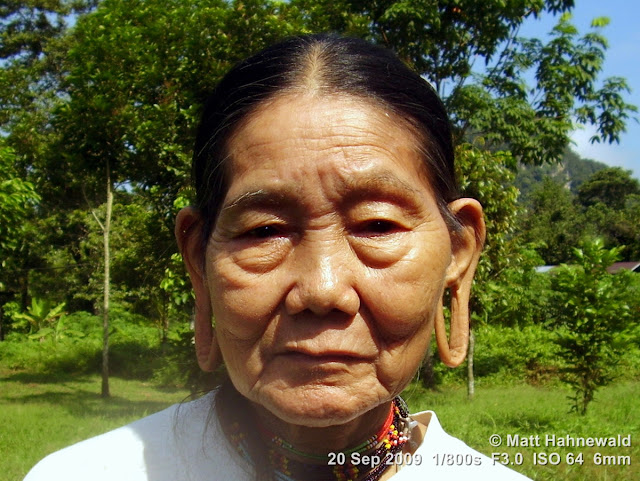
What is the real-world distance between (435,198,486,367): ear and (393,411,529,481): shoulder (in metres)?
0.21

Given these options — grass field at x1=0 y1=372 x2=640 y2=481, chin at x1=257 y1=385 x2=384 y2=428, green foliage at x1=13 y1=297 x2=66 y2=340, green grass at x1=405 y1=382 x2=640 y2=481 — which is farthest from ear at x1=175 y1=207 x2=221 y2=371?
green foliage at x1=13 y1=297 x2=66 y2=340

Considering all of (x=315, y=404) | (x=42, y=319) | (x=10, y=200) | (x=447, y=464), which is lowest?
(x=447, y=464)

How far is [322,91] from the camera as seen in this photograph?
50.2 inches

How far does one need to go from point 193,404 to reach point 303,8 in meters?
7.18

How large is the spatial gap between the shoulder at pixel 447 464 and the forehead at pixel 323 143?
2.21ft

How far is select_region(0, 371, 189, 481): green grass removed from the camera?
6.76 metres

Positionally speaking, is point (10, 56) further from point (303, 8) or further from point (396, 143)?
point (396, 143)

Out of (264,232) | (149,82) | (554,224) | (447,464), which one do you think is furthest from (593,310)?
(554,224)

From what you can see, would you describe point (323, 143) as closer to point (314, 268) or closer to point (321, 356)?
point (314, 268)

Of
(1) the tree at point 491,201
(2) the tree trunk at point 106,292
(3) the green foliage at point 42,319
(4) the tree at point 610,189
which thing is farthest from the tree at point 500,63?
(4) the tree at point 610,189

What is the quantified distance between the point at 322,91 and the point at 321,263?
38 cm

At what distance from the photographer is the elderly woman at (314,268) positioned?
1184 mm

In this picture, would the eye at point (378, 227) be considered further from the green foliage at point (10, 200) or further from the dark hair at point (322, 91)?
the green foliage at point (10, 200)

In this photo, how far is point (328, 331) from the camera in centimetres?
116
